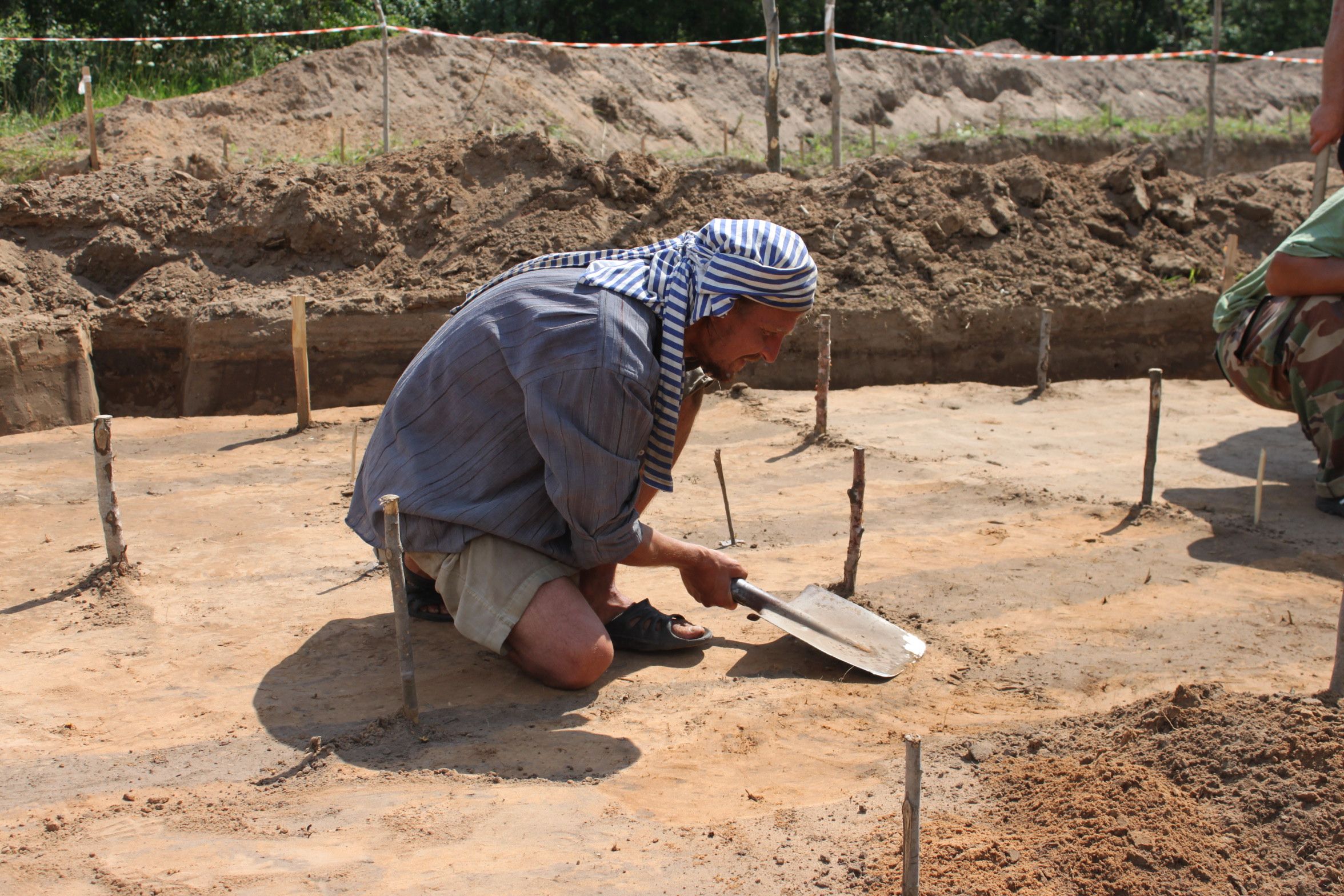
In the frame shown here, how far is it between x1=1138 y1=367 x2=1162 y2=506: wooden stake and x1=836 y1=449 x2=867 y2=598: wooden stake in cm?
161

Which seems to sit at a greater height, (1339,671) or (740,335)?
(740,335)

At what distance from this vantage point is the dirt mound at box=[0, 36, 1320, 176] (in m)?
11.2

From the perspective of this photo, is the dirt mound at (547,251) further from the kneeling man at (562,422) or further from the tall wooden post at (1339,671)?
the tall wooden post at (1339,671)

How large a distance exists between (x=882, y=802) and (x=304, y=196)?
6.44 metres

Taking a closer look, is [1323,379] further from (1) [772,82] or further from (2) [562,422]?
(1) [772,82]

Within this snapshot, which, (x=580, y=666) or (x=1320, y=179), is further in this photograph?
(x=1320, y=179)

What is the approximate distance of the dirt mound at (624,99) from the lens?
11.2m

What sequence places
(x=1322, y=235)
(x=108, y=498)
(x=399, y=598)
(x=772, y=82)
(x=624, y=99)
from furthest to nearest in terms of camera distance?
1. (x=624, y=99)
2. (x=772, y=82)
3. (x=1322, y=235)
4. (x=108, y=498)
5. (x=399, y=598)

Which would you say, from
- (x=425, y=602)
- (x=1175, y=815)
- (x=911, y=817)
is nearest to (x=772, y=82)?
(x=425, y=602)

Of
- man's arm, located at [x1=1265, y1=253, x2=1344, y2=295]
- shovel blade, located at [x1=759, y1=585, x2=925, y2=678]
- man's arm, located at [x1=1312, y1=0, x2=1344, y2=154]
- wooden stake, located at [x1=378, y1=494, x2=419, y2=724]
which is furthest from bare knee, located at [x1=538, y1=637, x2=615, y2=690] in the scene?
man's arm, located at [x1=1312, y1=0, x2=1344, y2=154]

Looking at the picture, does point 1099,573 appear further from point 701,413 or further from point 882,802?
point 701,413

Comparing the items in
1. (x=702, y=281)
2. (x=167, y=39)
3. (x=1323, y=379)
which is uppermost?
(x=167, y=39)

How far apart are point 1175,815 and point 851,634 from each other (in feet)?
3.89

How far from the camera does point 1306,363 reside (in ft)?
16.0
